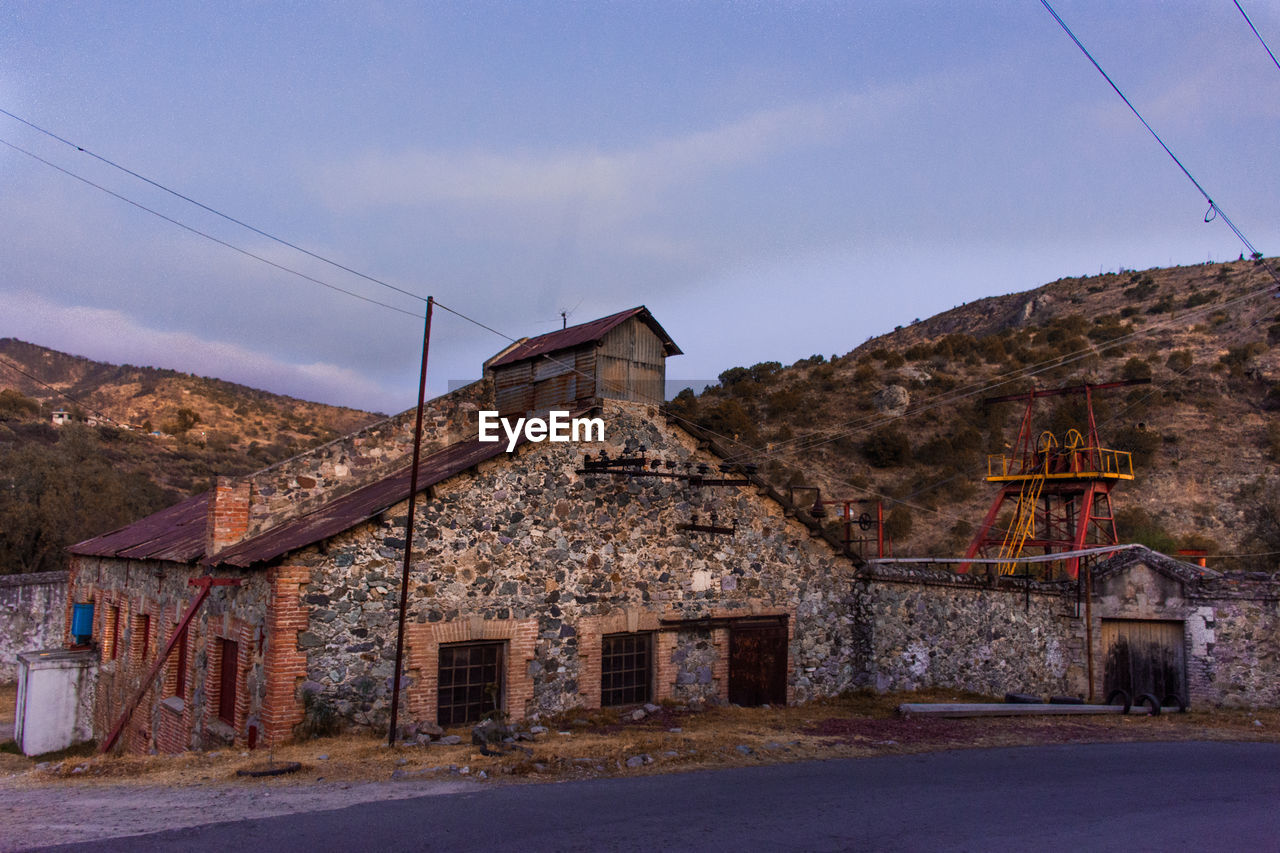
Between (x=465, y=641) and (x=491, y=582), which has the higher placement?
(x=491, y=582)

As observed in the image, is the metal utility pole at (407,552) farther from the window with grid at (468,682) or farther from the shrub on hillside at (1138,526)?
the shrub on hillside at (1138,526)

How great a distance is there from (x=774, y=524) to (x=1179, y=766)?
7.82m

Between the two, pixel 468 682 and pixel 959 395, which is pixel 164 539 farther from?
pixel 959 395

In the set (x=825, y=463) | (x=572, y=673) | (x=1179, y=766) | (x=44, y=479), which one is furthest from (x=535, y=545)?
(x=825, y=463)

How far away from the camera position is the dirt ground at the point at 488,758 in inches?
349

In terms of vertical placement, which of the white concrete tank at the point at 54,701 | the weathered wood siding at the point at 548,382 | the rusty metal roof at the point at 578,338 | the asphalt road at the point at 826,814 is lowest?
the white concrete tank at the point at 54,701

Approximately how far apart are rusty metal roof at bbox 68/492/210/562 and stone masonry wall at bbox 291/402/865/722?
354 centimetres

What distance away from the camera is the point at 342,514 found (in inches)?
534

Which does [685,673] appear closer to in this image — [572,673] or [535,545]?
[572,673]

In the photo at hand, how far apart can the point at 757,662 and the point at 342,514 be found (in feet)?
27.7

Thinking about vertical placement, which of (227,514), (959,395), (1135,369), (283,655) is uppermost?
(1135,369)

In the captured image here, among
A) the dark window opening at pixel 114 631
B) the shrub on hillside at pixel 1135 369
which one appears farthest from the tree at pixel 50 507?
the shrub on hillside at pixel 1135 369

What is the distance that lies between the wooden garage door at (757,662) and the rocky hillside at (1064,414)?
18.7 meters

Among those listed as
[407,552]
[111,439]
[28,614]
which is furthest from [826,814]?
[111,439]
